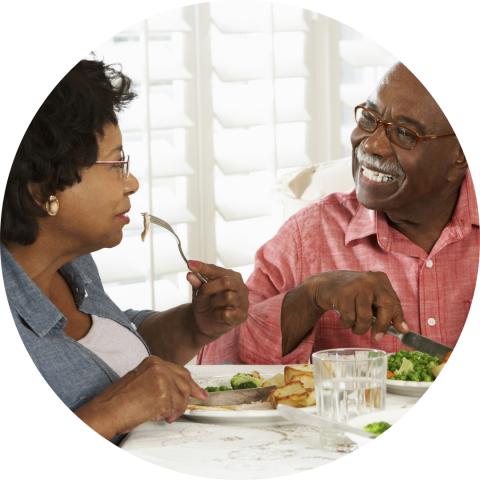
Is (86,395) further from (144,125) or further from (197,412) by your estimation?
(144,125)

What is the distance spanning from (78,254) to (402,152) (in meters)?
0.78

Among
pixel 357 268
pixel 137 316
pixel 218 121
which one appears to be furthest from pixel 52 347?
pixel 218 121

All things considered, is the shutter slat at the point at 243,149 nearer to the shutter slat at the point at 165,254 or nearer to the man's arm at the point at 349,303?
the shutter slat at the point at 165,254

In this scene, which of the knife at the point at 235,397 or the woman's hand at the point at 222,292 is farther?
the woman's hand at the point at 222,292

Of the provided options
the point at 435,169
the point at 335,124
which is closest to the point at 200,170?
the point at 335,124

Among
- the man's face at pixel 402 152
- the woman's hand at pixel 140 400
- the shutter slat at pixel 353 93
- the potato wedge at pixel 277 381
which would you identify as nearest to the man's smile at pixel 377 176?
the man's face at pixel 402 152

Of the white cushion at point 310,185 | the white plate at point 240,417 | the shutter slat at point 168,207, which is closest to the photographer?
the white plate at point 240,417

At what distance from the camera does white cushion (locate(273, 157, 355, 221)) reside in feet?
6.95

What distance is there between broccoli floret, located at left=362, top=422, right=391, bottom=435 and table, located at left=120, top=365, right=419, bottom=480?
5 centimetres

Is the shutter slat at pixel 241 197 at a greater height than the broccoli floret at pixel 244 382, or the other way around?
the shutter slat at pixel 241 197

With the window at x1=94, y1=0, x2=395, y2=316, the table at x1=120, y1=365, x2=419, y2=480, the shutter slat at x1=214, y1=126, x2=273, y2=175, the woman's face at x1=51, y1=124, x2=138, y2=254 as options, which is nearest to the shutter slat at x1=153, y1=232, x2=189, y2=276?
the window at x1=94, y1=0, x2=395, y2=316

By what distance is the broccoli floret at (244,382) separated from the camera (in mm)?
1021

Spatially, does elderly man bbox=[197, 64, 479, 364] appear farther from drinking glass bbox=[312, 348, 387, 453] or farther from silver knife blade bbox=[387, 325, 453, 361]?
drinking glass bbox=[312, 348, 387, 453]

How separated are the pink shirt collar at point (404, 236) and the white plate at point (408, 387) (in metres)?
0.56
